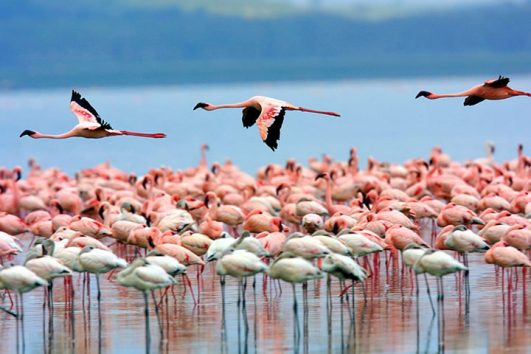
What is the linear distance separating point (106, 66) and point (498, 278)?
113m

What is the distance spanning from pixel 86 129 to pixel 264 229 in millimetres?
2361

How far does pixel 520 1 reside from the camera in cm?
13475

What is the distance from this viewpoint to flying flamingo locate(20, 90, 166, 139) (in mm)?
14930

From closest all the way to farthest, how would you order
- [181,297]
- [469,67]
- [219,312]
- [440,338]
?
[440,338] < [219,312] < [181,297] < [469,67]

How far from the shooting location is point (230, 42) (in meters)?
132

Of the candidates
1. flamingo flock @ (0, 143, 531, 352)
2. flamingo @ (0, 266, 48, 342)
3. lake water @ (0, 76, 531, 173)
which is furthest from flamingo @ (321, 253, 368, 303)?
lake water @ (0, 76, 531, 173)

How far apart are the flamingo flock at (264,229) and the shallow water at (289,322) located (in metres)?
0.19

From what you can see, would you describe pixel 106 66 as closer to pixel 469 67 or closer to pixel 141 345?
pixel 469 67

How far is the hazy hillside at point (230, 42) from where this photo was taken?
122m

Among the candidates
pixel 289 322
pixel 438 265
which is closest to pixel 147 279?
pixel 289 322

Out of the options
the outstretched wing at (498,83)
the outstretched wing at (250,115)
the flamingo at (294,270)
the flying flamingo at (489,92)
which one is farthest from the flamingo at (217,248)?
the outstretched wing at (498,83)

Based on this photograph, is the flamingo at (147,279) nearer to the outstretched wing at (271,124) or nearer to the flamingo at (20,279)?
the flamingo at (20,279)

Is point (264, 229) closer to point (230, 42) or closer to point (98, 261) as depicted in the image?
point (98, 261)

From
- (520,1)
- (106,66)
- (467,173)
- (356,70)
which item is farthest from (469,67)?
(467,173)
